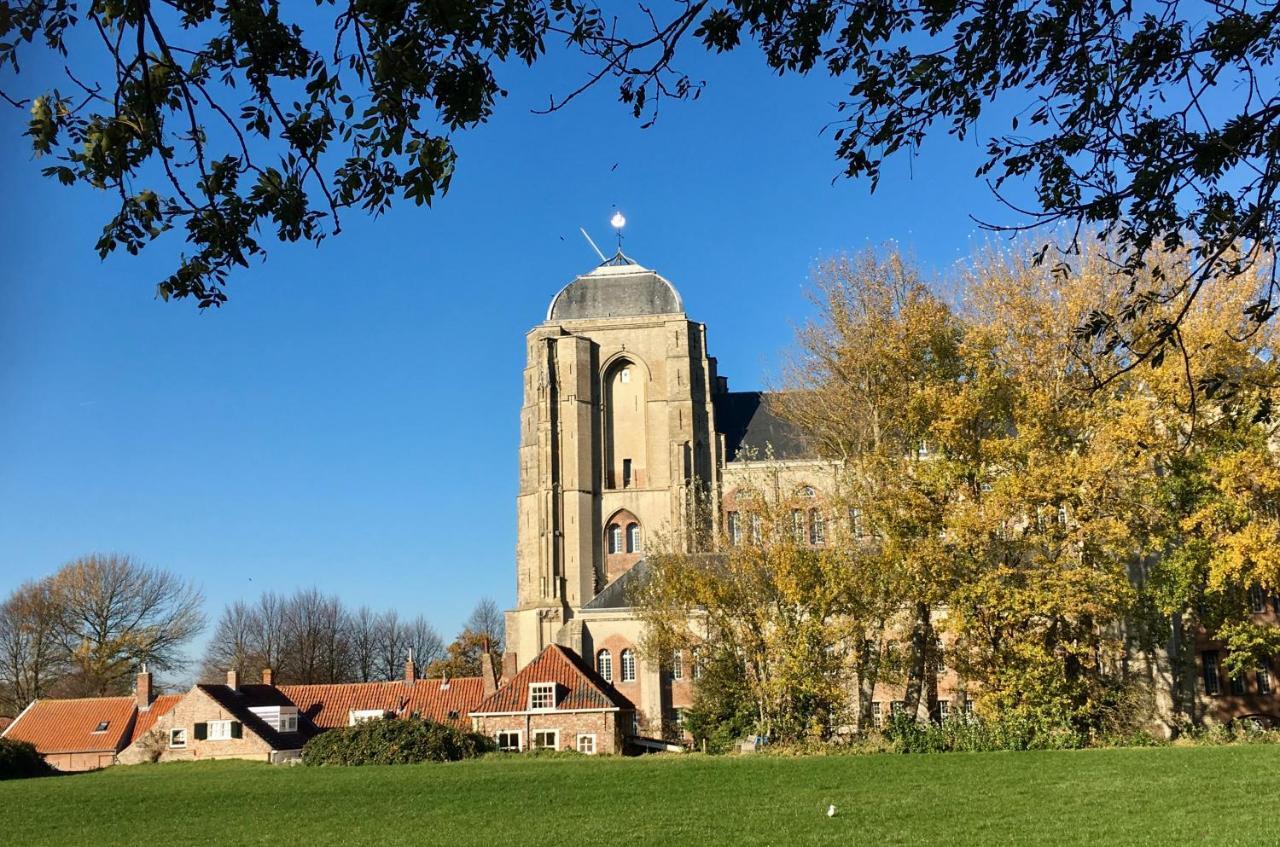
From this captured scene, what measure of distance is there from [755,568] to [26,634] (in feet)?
141

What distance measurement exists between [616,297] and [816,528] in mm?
24133

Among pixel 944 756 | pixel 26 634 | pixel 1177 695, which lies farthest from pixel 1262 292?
pixel 26 634

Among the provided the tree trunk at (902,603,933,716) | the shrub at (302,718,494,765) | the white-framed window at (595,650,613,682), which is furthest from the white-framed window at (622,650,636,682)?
the tree trunk at (902,603,933,716)

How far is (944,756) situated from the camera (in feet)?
82.1

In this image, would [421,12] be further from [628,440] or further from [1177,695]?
[628,440]

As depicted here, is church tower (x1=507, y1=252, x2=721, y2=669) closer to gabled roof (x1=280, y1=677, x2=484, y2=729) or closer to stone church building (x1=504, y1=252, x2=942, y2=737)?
stone church building (x1=504, y1=252, x2=942, y2=737)

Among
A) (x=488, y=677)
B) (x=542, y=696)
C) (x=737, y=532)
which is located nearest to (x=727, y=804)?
(x=542, y=696)

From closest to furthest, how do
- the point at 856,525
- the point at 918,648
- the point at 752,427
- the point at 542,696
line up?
the point at 918,648
the point at 856,525
the point at 542,696
the point at 752,427

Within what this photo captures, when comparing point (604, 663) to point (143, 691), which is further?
point (143, 691)

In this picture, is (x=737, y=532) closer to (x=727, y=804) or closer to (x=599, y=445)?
(x=599, y=445)

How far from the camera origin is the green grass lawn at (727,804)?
45.2ft

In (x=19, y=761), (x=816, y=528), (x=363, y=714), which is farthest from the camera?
(x=363, y=714)

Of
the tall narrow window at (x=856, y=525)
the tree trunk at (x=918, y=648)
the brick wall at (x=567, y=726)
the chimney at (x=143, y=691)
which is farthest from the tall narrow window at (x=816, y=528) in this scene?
the chimney at (x=143, y=691)

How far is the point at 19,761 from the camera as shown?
127ft
